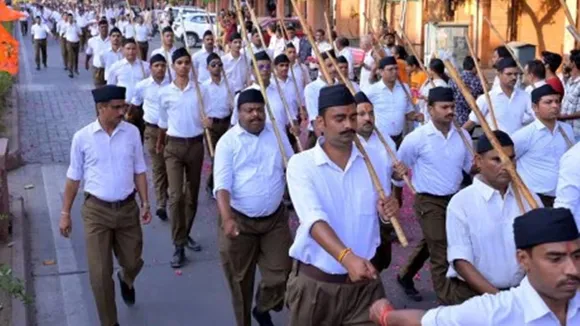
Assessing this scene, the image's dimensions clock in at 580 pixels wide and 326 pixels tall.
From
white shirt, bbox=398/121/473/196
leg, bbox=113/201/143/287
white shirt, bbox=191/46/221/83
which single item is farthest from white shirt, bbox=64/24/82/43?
white shirt, bbox=398/121/473/196

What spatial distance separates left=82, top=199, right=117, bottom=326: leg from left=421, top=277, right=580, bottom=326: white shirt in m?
3.77

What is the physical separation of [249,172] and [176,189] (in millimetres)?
2412

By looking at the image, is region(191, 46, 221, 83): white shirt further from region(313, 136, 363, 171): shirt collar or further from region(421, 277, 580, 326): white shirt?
region(421, 277, 580, 326): white shirt

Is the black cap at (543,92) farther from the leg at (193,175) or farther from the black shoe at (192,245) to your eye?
the black shoe at (192,245)

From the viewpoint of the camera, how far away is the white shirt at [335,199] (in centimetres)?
454

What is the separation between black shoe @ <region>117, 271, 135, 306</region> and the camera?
7.25 m

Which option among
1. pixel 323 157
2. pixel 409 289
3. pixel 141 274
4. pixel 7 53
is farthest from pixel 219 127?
pixel 323 157

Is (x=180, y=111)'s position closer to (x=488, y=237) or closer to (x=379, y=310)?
(x=488, y=237)

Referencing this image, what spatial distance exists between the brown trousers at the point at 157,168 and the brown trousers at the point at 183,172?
72cm

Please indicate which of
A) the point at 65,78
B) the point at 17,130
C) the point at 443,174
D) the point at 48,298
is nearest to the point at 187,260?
the point at 48,298

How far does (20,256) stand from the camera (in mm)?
8188

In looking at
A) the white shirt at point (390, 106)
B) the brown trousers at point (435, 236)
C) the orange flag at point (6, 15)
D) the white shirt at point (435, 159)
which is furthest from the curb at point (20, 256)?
the white shirt at point (390, 106)

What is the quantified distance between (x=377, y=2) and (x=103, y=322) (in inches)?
760

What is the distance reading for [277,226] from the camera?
6.36 metres
